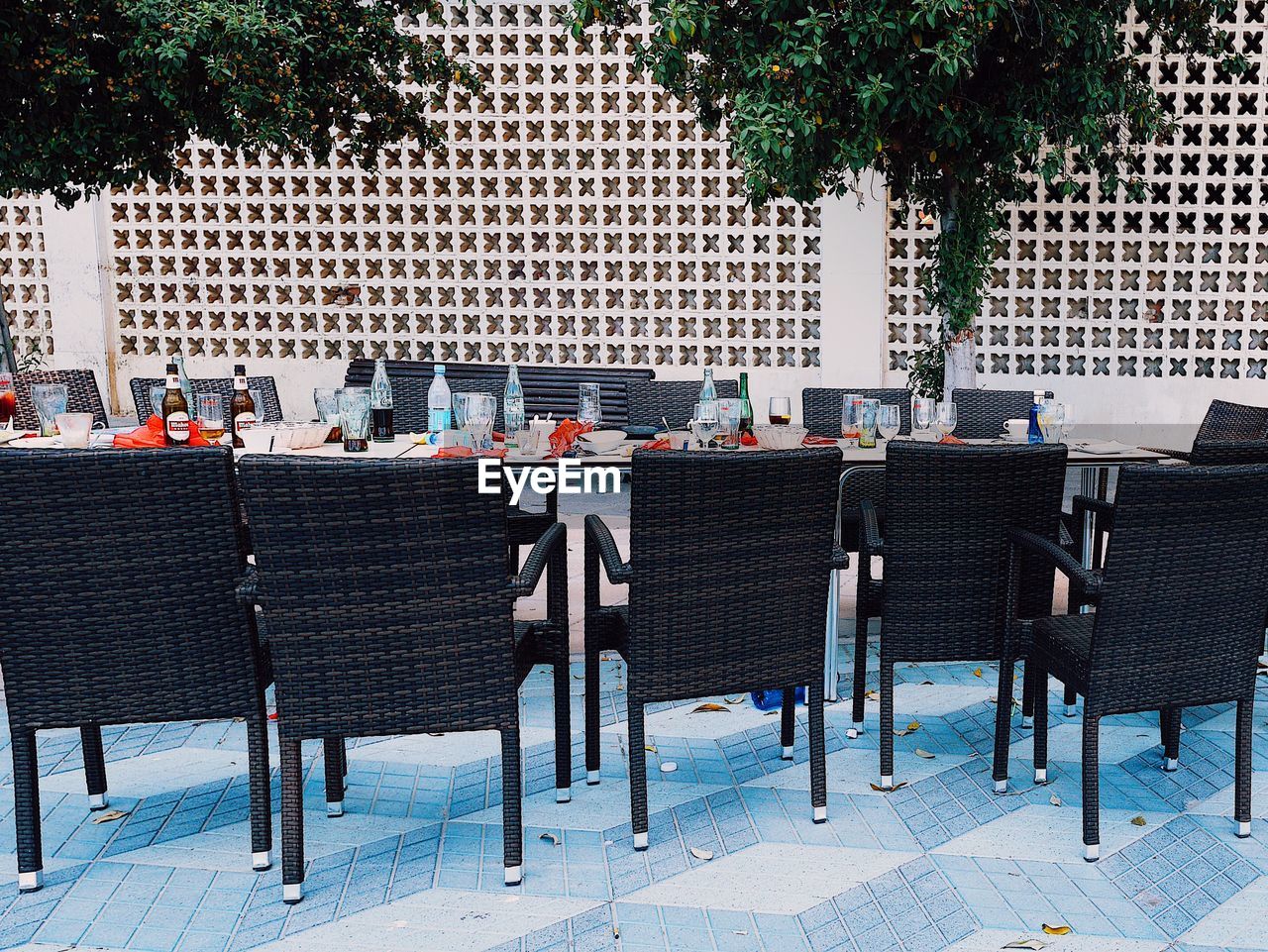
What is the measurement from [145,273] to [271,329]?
3.56 feet

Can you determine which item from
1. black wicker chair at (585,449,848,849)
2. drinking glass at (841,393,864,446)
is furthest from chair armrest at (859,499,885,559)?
drinking glass at (841,393,864,446)

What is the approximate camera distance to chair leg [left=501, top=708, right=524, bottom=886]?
2516 millimetres

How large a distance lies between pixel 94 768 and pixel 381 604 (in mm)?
1082

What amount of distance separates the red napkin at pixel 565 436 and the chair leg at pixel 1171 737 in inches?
73.4

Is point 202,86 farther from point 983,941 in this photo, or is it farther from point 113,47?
point 983,941

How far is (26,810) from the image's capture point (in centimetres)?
252

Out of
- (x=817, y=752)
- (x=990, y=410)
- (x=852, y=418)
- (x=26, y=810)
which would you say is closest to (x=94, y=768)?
(x=26, y=810)

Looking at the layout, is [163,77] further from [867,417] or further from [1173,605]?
[1173,605]

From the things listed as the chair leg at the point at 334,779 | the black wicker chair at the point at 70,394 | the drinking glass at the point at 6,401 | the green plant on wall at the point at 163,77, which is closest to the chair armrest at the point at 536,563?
the chair leg at the point at 334,779

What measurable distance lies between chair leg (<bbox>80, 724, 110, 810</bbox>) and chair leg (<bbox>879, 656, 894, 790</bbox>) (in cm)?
200

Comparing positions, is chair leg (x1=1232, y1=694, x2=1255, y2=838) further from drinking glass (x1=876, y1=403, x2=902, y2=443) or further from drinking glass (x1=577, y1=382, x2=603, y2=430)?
drinking glass (x1=577, y1=382, x2=603, y2=430)

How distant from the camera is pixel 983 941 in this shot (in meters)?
2.30

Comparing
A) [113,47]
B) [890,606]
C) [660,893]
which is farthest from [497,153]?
[660,893]

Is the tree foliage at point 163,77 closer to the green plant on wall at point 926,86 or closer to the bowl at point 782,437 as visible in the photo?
the green plant on wall at point 926,86
